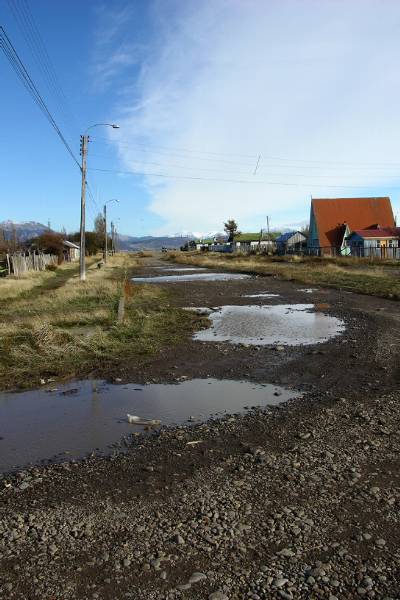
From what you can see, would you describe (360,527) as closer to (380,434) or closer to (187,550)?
(187,550)

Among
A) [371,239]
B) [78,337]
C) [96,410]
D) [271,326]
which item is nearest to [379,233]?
[371,239]

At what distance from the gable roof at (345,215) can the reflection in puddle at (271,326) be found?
57.6 metres

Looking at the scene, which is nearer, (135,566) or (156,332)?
(135,566)

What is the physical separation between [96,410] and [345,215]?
7284 cm

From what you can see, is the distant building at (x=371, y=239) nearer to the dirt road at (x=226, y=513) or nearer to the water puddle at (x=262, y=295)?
the water puddle at (x=262, y=295)

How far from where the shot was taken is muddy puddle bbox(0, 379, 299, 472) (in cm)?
548

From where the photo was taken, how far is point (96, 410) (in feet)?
22.2

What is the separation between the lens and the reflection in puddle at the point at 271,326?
39.4 feet

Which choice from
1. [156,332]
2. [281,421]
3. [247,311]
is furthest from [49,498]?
[247,311]

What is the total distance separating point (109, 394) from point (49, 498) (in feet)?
10.9

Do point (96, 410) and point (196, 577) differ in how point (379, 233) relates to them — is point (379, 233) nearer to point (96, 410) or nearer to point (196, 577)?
point (96, 410)

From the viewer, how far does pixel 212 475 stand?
14.9 feet

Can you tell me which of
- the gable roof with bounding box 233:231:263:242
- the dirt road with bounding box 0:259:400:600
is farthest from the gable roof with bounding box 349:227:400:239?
the gable roof with bounding box 233:231:263:242

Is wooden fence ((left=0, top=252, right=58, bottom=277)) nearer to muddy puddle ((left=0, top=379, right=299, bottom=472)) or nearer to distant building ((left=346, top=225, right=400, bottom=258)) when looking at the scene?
muddy puddle ((left=0, top=379, right=299, bottom=472))
